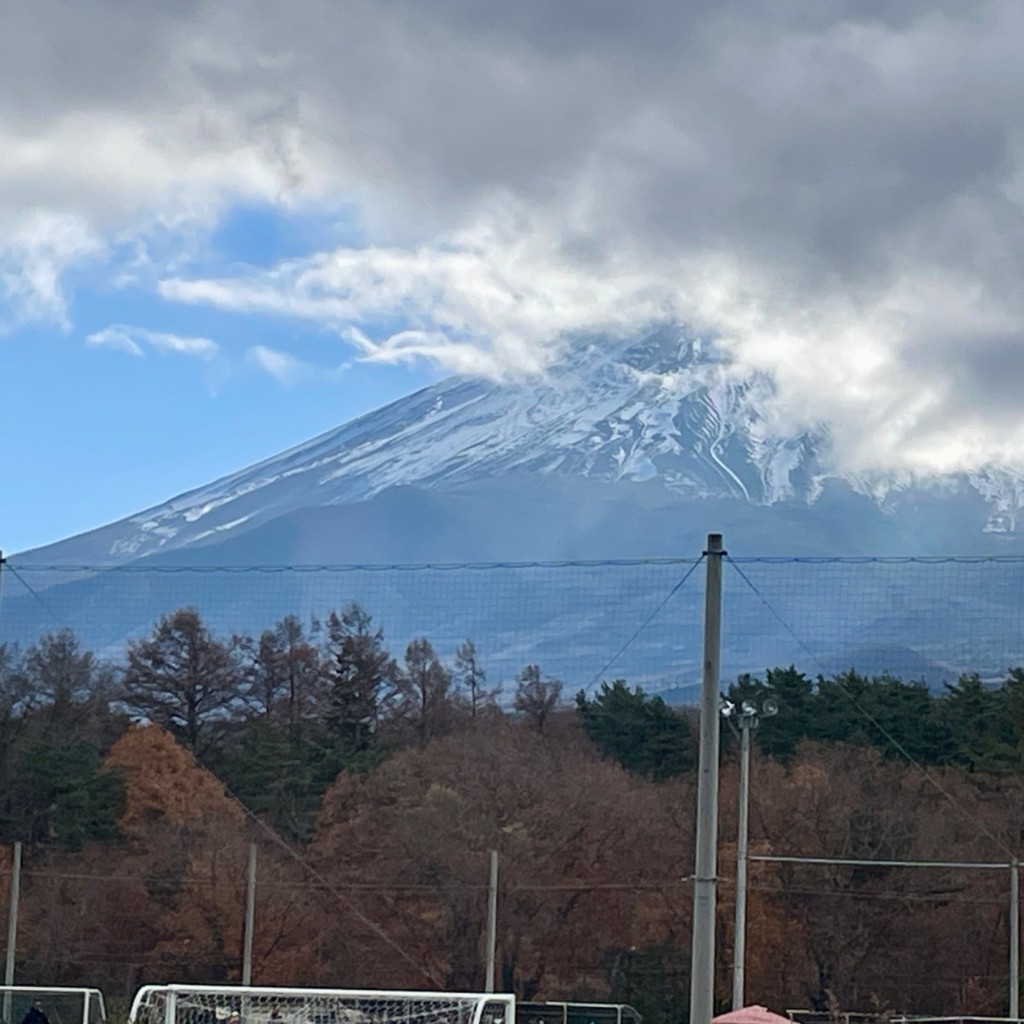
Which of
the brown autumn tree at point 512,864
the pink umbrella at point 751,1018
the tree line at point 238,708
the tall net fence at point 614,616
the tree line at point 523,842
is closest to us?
the pink umbrella at point 751,1018

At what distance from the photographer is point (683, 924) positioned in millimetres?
38125

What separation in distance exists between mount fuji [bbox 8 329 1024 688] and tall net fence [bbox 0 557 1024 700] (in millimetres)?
152

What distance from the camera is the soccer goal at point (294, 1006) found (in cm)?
1809

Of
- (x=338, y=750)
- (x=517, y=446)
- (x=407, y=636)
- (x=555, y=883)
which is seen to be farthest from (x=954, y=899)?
(x=517, y=446)

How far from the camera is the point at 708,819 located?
16578 mm

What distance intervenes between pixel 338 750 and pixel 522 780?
17.6 feet

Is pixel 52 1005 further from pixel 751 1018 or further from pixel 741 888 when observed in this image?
pixel 751 1018

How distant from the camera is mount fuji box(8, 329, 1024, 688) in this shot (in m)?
64.5

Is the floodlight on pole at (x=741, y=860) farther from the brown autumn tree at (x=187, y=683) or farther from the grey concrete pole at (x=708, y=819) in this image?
the brown autumn tree at (x=187, y=683)

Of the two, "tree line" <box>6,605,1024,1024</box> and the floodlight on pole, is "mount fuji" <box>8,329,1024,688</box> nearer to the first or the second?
"tree line" <box>6,605,1024,1024</box>

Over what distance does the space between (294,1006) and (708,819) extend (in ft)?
21.3

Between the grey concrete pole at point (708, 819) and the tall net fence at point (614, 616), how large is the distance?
38914mm

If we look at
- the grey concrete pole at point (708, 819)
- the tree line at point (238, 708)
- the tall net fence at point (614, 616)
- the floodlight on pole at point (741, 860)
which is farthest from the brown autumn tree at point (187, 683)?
the grey concrete pole at point (708, 819)

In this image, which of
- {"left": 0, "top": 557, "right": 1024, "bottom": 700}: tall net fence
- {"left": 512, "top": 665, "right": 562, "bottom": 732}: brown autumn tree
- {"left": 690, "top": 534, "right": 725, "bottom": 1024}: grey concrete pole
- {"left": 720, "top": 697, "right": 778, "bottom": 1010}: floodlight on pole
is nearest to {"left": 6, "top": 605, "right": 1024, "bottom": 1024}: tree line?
{"left": 512, "top": 665, "right": 562, "bottom": 732}: brown autumn tree
